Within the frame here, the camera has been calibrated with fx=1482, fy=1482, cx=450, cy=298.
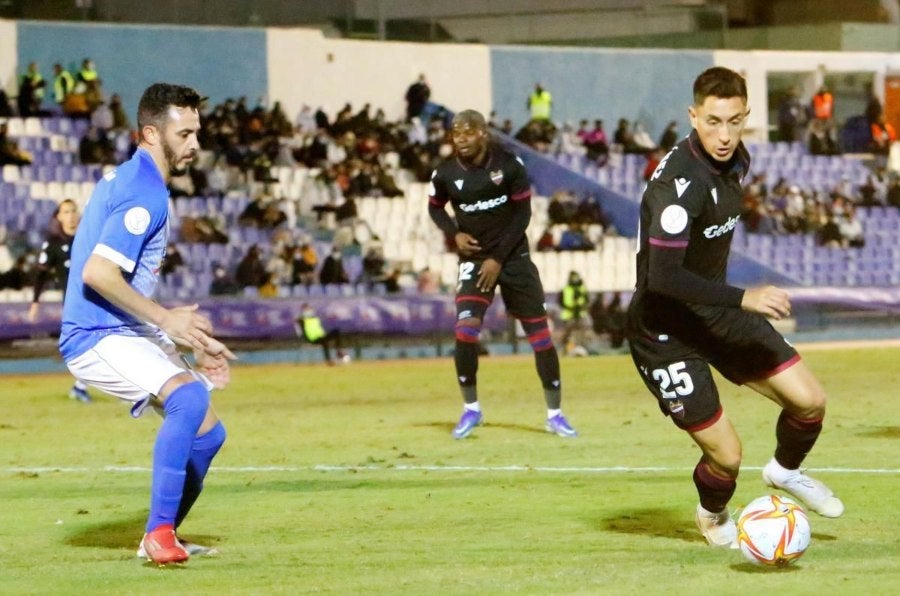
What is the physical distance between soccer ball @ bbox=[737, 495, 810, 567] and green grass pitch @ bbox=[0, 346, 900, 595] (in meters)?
0.07

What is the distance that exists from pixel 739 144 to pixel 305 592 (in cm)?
293

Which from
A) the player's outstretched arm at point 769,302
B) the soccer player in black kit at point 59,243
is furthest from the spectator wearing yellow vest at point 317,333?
the player's outstretched arm at point 769,302

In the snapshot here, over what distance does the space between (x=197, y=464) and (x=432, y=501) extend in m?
2.14

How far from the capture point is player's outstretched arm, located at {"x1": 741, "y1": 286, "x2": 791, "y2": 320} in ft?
21.3

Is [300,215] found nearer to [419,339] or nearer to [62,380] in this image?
[419,339]

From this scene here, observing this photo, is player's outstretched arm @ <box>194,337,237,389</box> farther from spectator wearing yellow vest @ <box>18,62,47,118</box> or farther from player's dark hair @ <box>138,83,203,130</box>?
spectator wearing yellow vest @ <box>18,62,47,118</box>

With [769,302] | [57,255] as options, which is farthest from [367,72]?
[769,302]

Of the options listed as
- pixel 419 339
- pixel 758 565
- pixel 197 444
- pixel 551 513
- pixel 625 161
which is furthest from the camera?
pixel 625 161

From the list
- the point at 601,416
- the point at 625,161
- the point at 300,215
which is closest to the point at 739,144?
the point at 601,416

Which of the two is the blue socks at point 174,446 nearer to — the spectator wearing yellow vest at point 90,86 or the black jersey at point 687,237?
the black jersey at point 687,237

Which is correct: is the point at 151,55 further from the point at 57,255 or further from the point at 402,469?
the point at 402,469

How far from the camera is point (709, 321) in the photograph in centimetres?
714

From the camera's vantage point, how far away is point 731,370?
7.26 metres

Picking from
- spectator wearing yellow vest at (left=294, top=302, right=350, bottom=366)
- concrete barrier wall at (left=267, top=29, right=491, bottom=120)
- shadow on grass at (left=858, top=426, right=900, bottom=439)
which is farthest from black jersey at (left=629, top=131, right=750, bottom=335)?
concrete barrier wall at (left=267, top=29, right=491, bottom=120)
